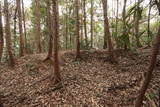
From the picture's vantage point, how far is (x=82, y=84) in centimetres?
577

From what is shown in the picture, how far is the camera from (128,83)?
551 centimetres

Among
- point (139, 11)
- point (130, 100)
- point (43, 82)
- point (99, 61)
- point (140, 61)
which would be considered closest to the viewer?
point (139, 11)

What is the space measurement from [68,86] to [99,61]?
3.18 metres

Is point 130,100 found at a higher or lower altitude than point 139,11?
lower

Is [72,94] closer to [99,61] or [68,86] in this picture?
[68,86]

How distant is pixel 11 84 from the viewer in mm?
6547

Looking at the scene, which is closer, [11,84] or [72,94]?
[72,94]

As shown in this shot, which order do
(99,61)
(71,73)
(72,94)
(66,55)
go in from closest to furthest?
1. (72,94)
2. (71,73)
3. (99,61)
4. (66,55)

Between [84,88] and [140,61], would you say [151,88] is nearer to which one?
[84,88]

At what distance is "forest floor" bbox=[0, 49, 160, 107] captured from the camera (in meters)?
4.77

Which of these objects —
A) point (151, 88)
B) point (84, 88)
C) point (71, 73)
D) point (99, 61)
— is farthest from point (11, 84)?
point (151, 88)

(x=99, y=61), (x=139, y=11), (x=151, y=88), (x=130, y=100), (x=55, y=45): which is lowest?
(x=130, y=100)

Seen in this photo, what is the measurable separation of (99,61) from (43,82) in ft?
11.2

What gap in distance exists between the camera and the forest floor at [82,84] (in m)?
4.77
